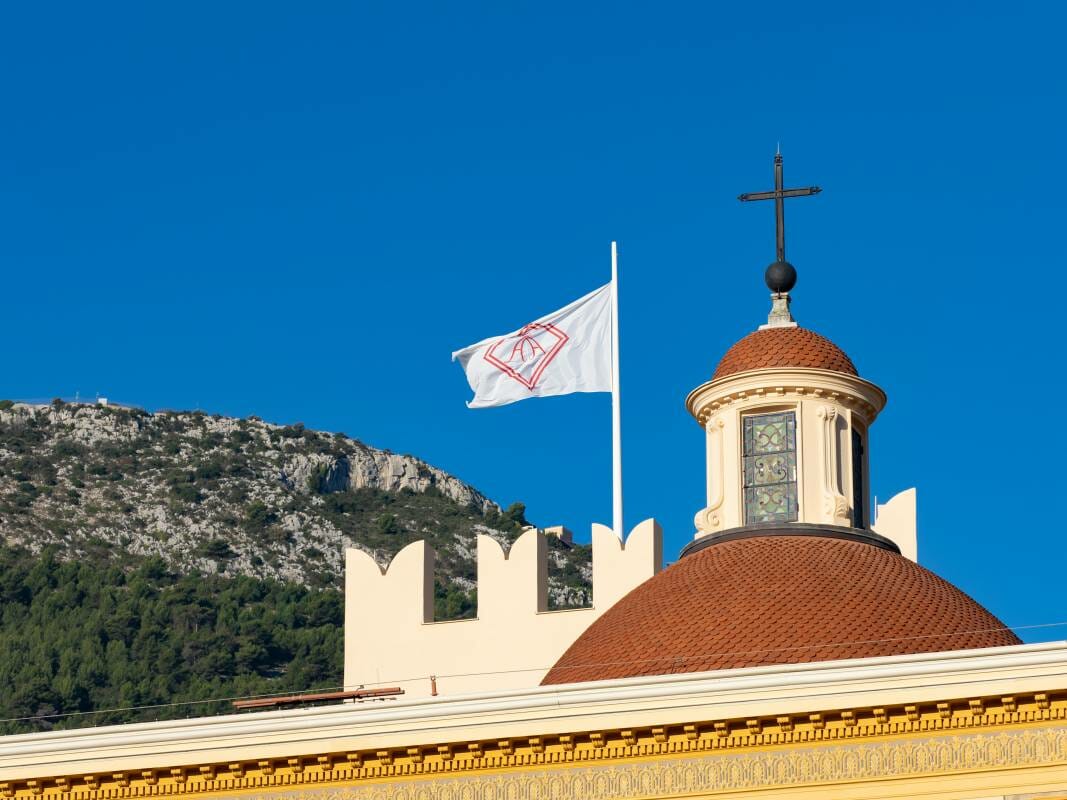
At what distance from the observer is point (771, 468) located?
39.5 m

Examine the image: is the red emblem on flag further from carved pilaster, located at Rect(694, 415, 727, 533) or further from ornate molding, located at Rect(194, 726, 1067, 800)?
ornate molding, located at Rect(194, 726, 1067, 800)

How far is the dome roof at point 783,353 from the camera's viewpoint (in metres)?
39.7

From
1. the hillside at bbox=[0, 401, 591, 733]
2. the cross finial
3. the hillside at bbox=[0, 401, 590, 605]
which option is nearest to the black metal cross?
the cross finial

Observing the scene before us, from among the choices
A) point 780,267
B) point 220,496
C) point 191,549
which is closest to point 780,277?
point 780,267

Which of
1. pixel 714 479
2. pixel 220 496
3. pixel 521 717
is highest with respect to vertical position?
pixel 220 496

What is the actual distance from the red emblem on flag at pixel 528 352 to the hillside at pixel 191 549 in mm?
29170

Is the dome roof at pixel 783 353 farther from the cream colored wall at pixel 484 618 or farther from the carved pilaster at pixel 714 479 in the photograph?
the cream colored wall at pixel 484 618

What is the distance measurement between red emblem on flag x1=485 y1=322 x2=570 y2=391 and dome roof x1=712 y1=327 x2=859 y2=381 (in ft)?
35.2

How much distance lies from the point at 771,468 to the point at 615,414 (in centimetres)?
1020

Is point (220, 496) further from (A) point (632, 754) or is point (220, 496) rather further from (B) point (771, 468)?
(A) point (632, 754)

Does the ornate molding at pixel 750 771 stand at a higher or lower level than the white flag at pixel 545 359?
lower

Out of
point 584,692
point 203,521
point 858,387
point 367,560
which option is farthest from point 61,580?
point 584,692

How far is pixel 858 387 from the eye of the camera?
3994 cm

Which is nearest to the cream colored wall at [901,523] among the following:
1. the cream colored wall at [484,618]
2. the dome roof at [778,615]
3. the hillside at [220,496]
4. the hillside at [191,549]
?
the cream colored wall at [484,618]
